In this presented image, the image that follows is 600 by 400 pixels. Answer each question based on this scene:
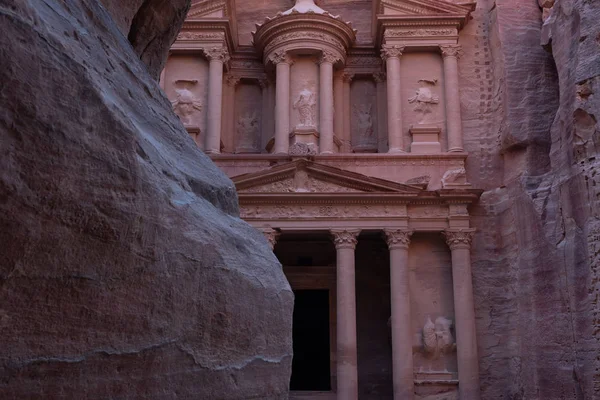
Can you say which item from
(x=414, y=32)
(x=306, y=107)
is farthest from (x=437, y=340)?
(x=414, y=32)

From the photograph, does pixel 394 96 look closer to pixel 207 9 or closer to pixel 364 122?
pixel 364 122

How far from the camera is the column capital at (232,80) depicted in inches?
774

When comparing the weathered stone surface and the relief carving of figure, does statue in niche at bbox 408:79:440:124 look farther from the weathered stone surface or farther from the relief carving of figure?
the weathered stone surface

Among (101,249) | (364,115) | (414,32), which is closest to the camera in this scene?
(101,249)

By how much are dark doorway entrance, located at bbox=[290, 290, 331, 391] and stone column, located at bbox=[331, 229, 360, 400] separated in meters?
2.14

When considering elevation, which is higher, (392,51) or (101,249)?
(392,51)

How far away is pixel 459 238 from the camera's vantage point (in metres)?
15.7

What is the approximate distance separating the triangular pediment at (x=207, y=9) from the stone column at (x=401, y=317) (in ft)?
27.5

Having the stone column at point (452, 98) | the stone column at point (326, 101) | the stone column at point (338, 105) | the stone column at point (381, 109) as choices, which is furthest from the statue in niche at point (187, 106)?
the stone column at point (452, 98)

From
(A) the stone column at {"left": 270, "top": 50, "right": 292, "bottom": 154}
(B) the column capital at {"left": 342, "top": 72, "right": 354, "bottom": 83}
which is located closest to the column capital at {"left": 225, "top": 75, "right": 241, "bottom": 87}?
(A) the stone column at {"left": 270, "top": 50, "right": 292, "bottom": 154}

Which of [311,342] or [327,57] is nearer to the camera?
[311,342]

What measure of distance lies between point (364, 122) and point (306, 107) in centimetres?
248

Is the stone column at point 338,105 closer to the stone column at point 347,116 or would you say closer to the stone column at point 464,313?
the stone column at point 347,116

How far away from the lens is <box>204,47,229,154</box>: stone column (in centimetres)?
1756
